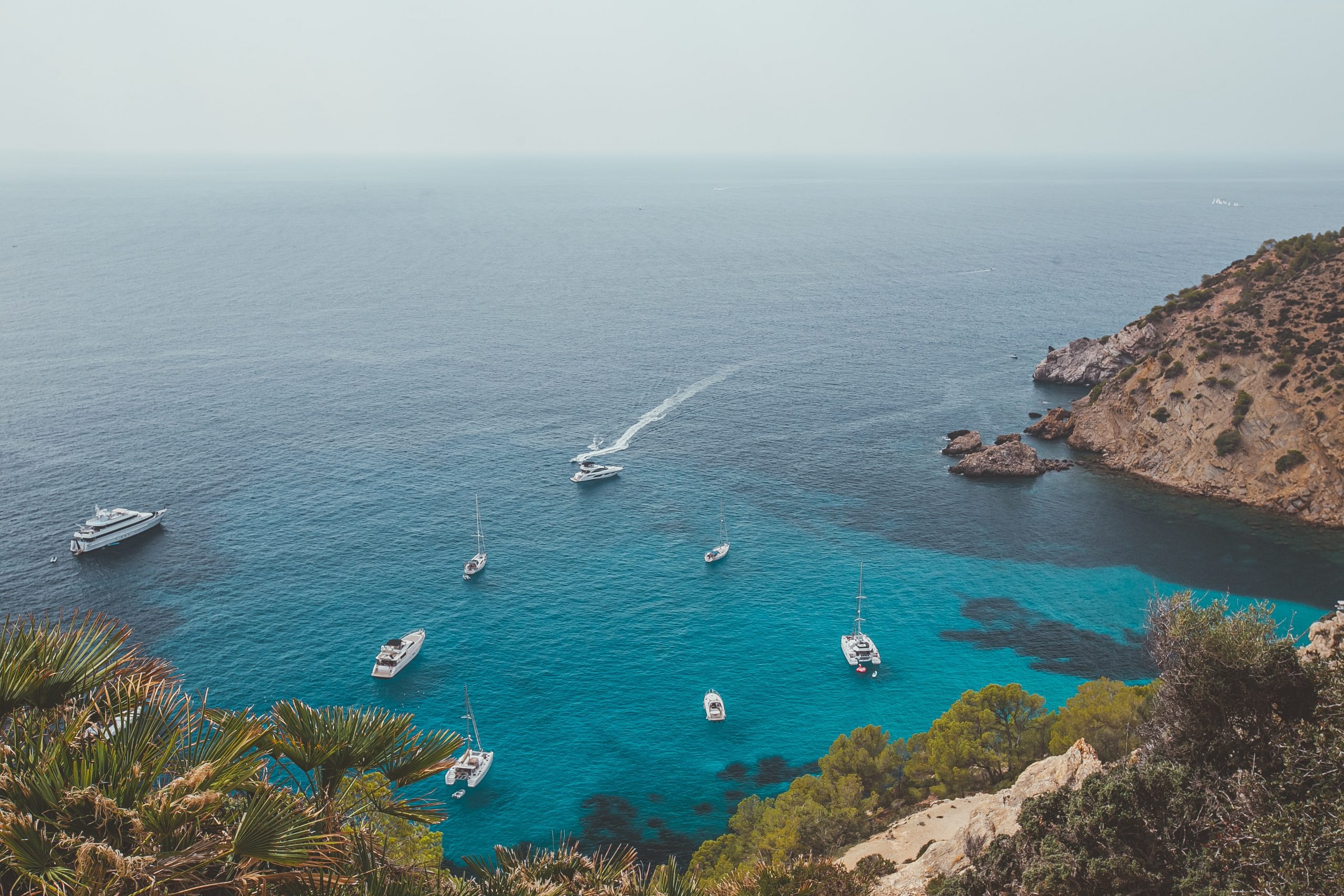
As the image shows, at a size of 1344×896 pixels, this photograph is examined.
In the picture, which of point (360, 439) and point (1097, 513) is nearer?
point (1097, 513)

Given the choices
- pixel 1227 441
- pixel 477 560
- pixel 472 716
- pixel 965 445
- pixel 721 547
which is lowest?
pixel 472 716

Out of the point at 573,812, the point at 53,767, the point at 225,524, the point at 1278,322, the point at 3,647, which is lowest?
the point at 573,812

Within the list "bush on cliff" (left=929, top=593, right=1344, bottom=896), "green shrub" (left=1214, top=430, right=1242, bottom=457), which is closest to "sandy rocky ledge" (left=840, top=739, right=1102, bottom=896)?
"bush on cliff" (left=929, top=593, right=1344, bottom=896)

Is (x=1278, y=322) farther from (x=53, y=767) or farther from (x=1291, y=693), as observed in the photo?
(x=53, y=767)

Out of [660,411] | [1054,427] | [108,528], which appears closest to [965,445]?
[1054,427]

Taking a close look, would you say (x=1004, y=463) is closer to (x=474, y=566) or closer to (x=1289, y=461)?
(x=1289, y=461)

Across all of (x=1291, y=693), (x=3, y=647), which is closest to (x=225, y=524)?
(x=3, y=647)
